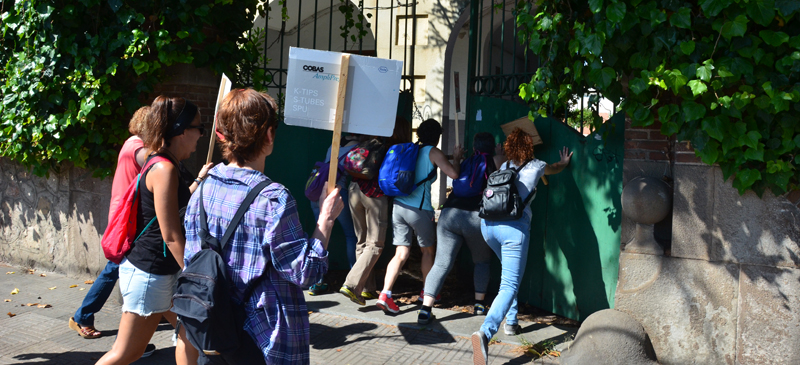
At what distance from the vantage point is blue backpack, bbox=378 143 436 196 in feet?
18.4

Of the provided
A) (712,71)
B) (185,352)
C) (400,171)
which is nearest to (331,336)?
(400,171)

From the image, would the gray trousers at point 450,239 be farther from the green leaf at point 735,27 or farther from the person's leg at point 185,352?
the person's leg at point 185,352

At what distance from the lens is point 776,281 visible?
13.3 feet

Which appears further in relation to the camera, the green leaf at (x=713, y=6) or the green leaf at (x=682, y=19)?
the green leaf at (x=682, y=19)

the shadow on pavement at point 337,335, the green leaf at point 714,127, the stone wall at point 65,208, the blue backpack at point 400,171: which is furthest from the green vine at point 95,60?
the green leaf at point 714,127

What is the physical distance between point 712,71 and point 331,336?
3.40 m

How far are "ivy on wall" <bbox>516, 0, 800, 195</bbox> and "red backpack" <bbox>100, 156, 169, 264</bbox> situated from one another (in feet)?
9.33

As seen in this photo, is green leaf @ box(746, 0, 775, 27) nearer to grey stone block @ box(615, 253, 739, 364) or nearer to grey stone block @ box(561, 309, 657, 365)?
grey stone block @ box(615, 253, 739, 364)

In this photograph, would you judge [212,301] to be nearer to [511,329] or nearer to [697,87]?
[697,87]

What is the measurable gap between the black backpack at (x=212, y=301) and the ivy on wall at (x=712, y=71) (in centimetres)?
259

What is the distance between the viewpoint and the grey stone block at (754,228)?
4027 mm

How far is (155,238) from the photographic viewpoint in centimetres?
341

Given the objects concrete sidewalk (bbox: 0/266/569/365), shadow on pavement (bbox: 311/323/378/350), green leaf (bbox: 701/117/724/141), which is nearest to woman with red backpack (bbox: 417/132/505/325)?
concrete sidewalk (bbox: 0/266/569/365)

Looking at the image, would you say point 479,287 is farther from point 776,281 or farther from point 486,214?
point 776,281
